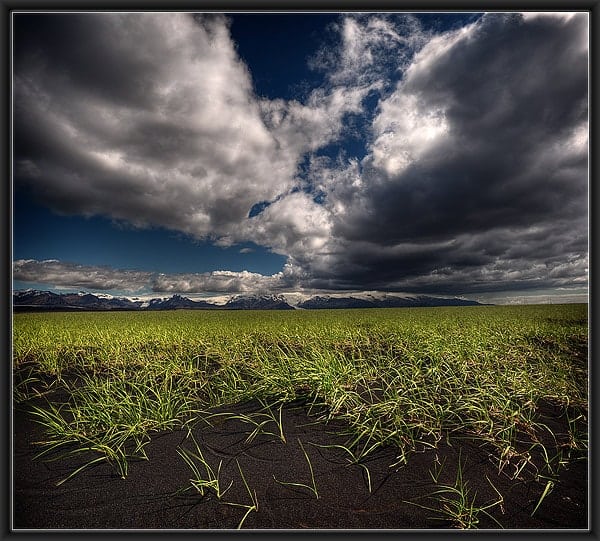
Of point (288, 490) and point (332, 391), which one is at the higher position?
point (332, 391)

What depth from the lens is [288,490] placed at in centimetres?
234

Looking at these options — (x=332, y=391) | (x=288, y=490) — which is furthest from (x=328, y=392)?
(x=288, y=490)

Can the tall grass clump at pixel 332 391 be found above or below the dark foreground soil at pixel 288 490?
above

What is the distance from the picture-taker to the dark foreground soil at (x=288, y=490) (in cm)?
214

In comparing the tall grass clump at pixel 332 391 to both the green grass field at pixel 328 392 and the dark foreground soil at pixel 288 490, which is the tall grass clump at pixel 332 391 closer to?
the green grass field at pixel 328 392

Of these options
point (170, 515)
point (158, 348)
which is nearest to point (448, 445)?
point (170, 515)

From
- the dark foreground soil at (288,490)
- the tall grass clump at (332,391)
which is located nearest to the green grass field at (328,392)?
the tall grass clump at (332,391)

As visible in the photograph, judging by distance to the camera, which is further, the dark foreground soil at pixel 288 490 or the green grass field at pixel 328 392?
the green grass field at pixel 328 392

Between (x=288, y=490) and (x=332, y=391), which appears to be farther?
(x=332, y=391)

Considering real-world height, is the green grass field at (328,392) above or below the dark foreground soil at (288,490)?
above

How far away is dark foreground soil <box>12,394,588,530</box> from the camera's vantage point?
214cm

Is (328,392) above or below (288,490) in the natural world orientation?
above

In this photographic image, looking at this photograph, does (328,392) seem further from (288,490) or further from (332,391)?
(288,490)

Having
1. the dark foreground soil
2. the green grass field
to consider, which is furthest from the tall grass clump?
the dark foreground soil
